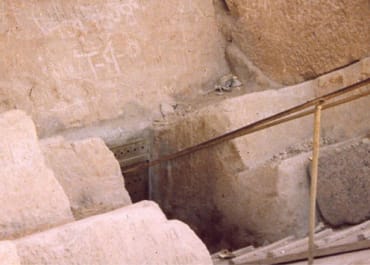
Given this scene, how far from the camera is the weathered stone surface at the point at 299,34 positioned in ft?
13.0

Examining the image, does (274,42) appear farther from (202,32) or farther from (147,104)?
(147,104)

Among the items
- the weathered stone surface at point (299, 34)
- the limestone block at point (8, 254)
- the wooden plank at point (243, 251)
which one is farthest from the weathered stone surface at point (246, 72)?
the limestone block at point (8, 254)

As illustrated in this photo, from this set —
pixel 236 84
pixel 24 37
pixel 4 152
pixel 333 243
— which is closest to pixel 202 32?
pixel 236 84

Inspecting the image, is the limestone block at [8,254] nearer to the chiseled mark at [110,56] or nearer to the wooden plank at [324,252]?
the wooden plank at [324,252]

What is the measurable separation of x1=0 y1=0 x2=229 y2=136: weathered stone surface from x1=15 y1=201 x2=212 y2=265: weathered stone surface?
1.76 m

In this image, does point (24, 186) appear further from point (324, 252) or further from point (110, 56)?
point (110, 56)

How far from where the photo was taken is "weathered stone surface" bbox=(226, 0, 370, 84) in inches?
156

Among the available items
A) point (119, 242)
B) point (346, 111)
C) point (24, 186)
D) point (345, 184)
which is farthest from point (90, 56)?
point (119, 242)

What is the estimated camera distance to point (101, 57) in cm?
434

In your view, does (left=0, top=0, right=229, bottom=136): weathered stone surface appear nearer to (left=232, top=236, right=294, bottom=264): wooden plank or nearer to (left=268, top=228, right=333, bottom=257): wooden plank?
(left=232, top=236, right=294, bottom=264): wooden plank

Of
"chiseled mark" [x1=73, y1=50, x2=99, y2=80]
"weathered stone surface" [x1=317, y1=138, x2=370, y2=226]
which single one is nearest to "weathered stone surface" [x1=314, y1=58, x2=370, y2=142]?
"weathered stone surface" [x1=317, y1=138, x2=370, y2=226]

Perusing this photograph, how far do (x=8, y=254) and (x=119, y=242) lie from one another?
0.38 m

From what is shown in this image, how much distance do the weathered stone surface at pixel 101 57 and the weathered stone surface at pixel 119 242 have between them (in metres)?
1.76

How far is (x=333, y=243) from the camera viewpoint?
126 inches
